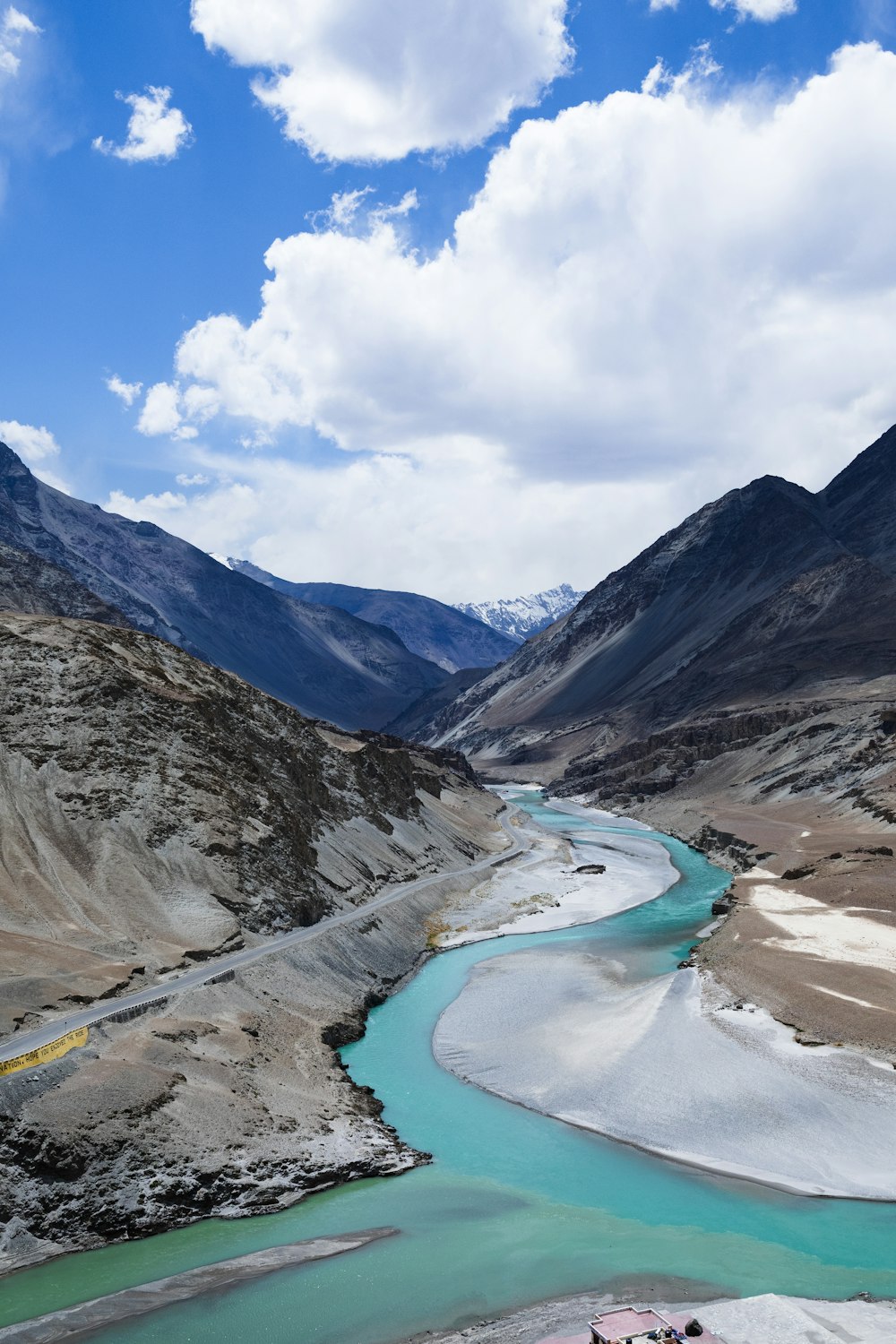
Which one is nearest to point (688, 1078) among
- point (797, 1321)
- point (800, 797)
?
point (797, 1321)

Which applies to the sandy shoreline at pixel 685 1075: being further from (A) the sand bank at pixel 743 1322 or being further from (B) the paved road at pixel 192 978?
(B) the paved road at pixel 192 978

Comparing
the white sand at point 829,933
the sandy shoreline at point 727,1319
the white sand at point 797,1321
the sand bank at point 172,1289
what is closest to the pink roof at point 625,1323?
the sandy shoreline at point 727,1319

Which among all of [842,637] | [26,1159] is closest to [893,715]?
[842,637]

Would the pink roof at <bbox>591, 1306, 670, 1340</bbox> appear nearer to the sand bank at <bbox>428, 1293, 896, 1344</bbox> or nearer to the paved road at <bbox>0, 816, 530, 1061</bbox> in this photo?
the sand bank at <bbox>428, 1293, 896, 1344</bbox>

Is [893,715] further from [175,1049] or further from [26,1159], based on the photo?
[26,1159]

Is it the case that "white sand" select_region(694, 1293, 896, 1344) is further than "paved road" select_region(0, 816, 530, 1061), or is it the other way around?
"paved road" select_region(0, 816, 530, 1061)

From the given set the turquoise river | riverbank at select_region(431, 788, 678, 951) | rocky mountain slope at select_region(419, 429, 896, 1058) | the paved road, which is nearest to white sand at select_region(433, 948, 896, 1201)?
the turquoise river
